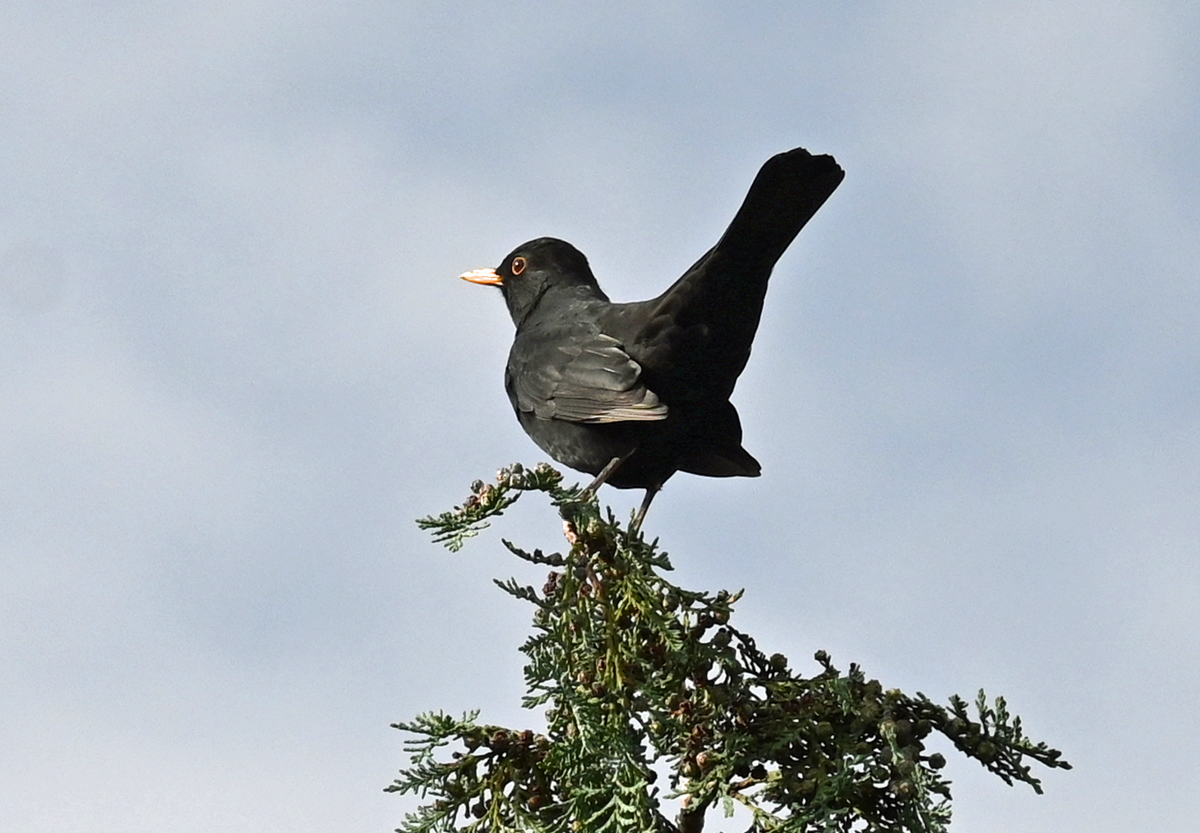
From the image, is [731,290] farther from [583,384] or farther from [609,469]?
[609,469]

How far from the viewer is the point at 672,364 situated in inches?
220

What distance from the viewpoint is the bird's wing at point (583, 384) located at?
5531 mm

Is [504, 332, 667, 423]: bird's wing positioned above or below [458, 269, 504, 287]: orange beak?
below

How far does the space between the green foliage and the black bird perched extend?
1587mm

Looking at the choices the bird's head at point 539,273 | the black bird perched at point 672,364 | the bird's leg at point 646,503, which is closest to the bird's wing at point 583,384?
the black bird perched at point 672,364

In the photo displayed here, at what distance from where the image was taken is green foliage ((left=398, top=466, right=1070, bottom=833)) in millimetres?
3666

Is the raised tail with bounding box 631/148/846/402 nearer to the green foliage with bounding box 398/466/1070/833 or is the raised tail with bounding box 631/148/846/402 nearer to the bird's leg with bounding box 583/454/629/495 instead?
the bird's leg with bounding box 583/454/629/495

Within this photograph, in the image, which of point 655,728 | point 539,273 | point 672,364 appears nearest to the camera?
point 655,728

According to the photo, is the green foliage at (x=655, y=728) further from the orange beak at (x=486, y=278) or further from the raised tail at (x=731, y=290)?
the orange beak at (x=486, y=278)

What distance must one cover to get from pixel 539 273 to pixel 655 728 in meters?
3.76

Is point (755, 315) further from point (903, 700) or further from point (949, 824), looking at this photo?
point (949, 824)

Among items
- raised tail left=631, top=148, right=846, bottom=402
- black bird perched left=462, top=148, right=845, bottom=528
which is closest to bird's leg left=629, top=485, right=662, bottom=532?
black bird perched left=462, top=148, right=845, bottom=528

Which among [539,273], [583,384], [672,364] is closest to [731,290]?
[672,364]

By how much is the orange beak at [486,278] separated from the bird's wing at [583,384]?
119 cm
